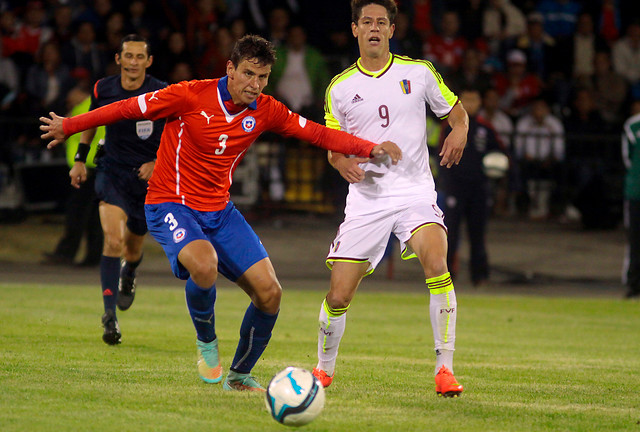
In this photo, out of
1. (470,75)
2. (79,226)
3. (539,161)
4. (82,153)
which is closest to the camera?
(82,153)

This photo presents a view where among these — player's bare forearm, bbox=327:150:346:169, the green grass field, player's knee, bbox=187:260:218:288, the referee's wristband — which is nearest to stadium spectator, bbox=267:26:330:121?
the green grass field

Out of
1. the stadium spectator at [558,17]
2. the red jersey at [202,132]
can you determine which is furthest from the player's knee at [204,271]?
the stadium spectator at [558,17]

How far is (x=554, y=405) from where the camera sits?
6539 mm

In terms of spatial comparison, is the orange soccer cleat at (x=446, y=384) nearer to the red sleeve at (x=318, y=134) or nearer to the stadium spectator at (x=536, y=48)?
the red sleeve at (x=318, y=134)

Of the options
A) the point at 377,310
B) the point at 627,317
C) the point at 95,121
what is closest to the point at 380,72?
the point at 95,121

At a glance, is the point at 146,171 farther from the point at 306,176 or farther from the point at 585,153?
the point at 585,153

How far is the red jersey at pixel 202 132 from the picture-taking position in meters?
6.75

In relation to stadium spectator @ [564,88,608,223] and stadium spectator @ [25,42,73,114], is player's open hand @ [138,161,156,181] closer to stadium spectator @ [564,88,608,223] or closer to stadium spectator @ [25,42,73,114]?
stadium spectator @ [25,42,73,114]

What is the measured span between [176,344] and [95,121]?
2896 millimetres

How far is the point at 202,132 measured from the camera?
6.84 meters

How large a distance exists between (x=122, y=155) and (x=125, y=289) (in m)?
1.47

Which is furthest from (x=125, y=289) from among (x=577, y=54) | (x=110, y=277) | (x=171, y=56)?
(x=577, y=54)

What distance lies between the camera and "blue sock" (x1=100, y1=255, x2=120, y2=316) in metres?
9.08

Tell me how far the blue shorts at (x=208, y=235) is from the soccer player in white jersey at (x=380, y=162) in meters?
0.68
